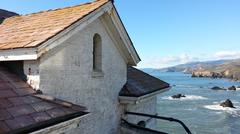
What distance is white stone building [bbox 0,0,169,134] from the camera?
682 cm

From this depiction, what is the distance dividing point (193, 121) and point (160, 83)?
2629 cm

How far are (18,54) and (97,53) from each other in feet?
10.4

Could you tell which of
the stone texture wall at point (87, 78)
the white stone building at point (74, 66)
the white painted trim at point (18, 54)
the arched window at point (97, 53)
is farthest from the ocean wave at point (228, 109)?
the white painted trim at point (18, 54)

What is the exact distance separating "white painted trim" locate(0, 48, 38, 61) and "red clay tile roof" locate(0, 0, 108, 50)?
3.8 inches

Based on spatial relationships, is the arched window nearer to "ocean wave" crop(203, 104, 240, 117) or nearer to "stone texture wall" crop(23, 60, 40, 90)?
"stone texture wall" crop(23, 60, 40, 90)

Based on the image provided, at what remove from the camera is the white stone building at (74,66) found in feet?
22.4

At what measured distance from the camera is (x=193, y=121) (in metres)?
38.1

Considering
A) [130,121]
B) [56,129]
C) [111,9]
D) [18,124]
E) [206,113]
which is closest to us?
[18,124]

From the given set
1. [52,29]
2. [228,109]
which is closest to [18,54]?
[52,29]

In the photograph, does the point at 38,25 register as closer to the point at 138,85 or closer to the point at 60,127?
the point at 60,127

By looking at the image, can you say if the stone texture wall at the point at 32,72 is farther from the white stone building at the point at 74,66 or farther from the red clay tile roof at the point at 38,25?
the red clay tile roof at the point at 38,25

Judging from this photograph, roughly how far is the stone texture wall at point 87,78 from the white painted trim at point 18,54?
0.37 metres

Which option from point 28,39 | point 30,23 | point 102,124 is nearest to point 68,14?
point 30,23

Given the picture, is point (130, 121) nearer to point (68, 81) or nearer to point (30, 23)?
point (68, 81)
